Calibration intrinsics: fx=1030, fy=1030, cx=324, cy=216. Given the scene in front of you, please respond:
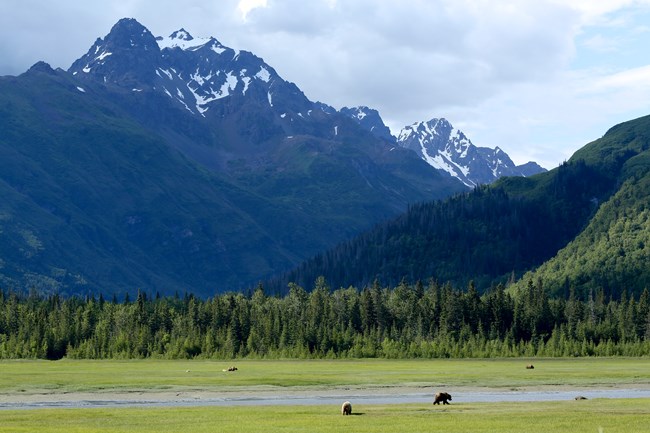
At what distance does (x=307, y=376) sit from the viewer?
147 m

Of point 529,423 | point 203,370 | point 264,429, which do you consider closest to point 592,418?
point 529,423

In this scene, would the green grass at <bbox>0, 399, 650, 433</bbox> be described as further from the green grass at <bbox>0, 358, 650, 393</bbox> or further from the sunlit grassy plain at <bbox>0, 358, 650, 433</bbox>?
the green grass at <bbox>0, 358, 650, 393</bbox>

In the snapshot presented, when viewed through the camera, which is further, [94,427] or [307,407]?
[307,407]

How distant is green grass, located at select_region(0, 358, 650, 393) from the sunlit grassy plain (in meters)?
0.14

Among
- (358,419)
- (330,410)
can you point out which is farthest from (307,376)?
(358,419)

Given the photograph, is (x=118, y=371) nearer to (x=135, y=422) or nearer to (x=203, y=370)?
(x=203, y=370)

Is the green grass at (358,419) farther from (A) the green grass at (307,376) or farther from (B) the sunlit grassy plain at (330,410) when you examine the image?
(A) the green grass at (307,376)

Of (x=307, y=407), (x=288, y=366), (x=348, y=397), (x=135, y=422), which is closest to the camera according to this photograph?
(x=135, y=422)

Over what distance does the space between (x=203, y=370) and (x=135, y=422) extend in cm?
8173

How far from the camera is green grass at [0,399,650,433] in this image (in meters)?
78.2

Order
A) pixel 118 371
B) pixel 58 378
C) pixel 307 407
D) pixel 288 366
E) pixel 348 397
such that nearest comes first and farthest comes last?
pixel 307 407 → pixel 348 397 → pixel 58 378 → pixel 118 371 → pixel 288 366

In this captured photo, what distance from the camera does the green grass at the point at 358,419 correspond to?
78188mm

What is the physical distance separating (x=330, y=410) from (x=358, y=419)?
32.2 ft

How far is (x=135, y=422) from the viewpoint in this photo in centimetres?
8475
